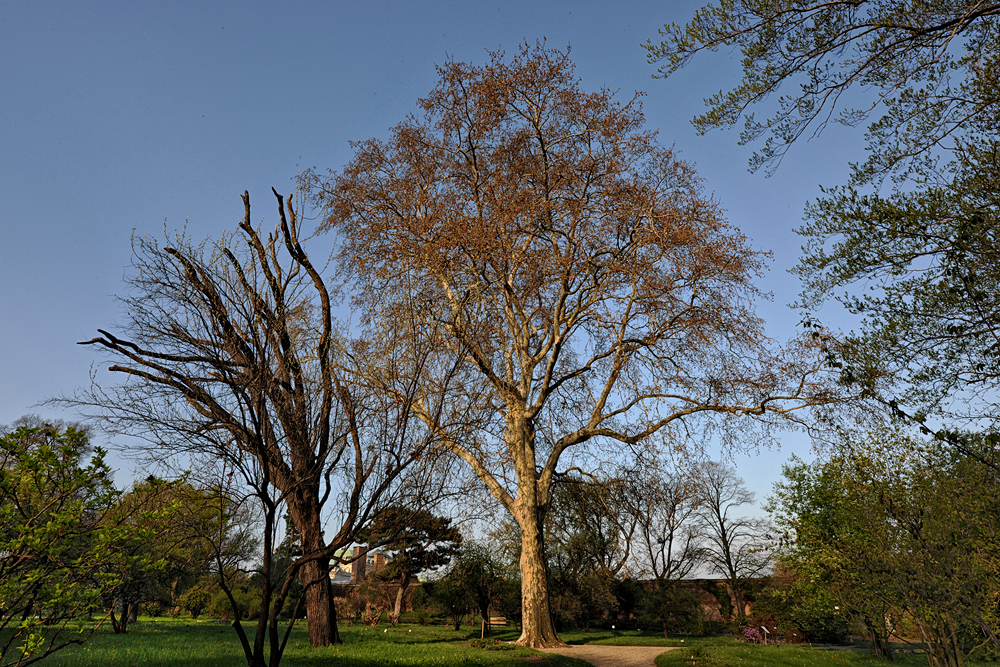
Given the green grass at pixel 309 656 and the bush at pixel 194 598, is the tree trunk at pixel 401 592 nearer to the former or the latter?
the bush at pixel 194 598

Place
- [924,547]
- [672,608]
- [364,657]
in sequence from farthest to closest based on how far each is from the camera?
[672,608] → [364,657] → [924,547]

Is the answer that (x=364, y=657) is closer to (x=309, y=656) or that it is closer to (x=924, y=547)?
→ (x=309, y=656)

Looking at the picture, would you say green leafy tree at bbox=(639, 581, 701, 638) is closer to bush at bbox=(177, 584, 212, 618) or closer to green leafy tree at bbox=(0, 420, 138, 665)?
bush at bbox=(177, 584, 212, 618)

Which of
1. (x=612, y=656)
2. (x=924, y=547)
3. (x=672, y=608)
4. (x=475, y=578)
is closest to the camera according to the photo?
(x=924, y=547)

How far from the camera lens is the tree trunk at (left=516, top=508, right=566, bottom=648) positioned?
516 inches

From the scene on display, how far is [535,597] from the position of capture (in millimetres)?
13375

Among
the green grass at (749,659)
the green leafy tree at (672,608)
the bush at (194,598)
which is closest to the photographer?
the green grass at (749,659)

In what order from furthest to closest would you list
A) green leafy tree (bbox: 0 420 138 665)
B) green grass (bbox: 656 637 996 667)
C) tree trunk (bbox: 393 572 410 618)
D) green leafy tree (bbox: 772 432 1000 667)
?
tree trunk (bbox: 393 572 410 618) → green grass (bbox: 656 637 996 667) → green leafy tree (bbox: 772 432 1000 667) → green leafy tree (bbox: 0 420 138 665)

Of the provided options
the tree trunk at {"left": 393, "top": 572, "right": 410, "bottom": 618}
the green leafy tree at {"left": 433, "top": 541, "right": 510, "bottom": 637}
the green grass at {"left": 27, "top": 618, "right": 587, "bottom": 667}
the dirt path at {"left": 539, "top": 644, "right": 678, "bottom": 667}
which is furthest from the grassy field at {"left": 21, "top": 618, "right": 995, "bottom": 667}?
the tree trunk at {"left": 393, "top": 572, "right": 410, "bottom": 618}

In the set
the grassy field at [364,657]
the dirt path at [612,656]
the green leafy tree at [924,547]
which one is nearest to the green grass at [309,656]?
the grassy field at [364,657]

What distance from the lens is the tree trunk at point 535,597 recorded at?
1311 centimetres

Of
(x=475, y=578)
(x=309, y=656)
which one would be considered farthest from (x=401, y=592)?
(x=309, y=656)

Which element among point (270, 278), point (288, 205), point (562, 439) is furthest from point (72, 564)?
point (562, 439)

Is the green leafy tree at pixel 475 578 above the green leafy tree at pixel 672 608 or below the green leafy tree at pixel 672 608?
above
